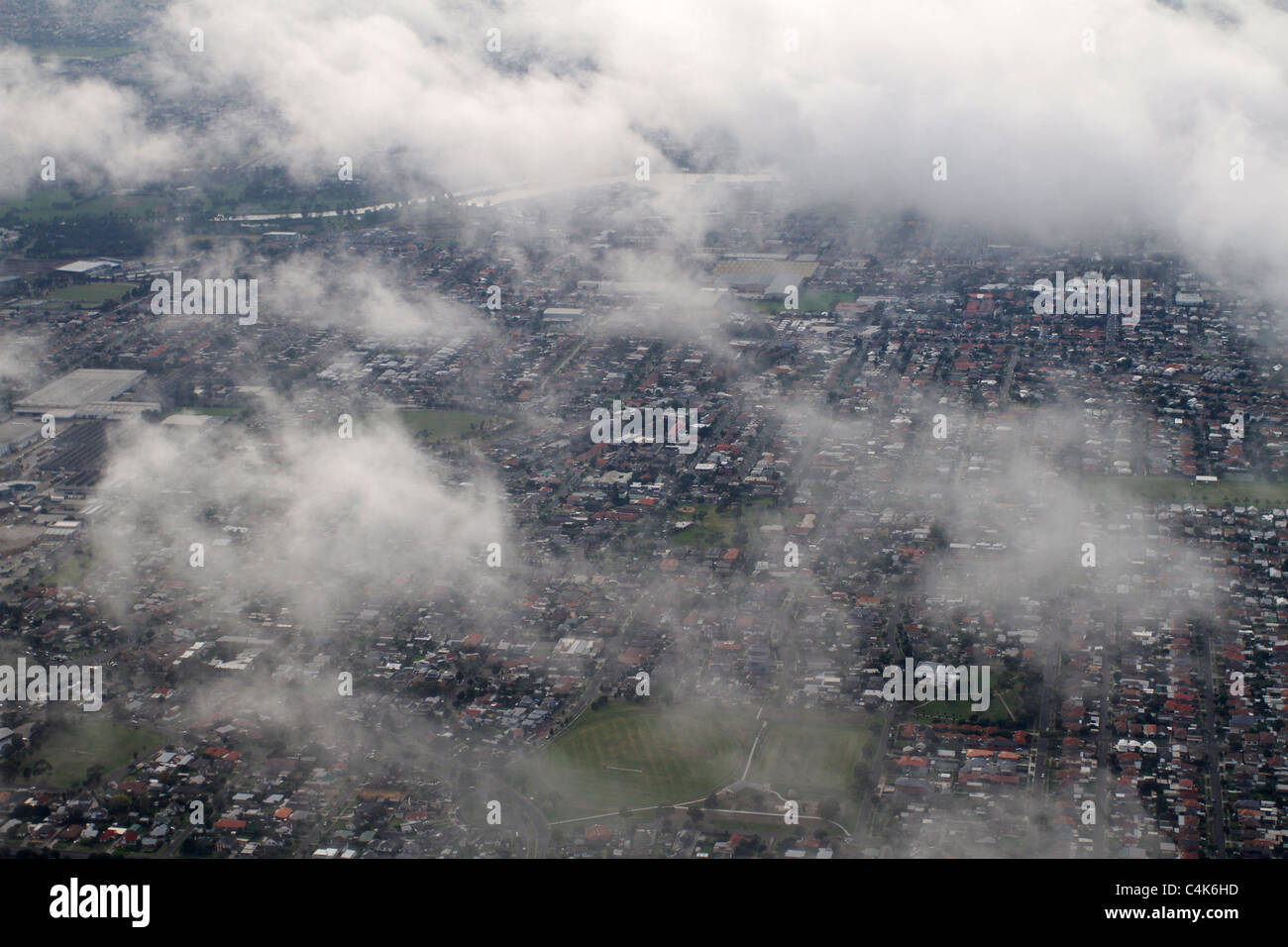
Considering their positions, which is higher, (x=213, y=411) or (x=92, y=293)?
(x=92, y=293)

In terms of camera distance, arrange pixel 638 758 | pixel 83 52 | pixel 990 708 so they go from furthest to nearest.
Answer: pixel 83 52 < pixel 990 708 < pixel 638 758

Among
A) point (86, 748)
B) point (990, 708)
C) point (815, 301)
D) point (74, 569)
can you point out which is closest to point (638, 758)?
point (990, 708)

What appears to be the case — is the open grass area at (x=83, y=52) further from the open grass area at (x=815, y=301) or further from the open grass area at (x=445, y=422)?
the open grass area at (x=445, y=422)

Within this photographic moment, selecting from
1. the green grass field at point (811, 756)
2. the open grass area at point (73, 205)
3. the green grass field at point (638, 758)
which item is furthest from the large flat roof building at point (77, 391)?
the green grass field at point (811, 756)

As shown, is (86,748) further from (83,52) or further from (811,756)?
(83,52)

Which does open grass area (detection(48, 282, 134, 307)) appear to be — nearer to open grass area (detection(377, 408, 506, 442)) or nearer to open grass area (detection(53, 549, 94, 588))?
open grass area (detection(377, 408, 506, 442))

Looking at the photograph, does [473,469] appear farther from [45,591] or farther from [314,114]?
[314,114]
